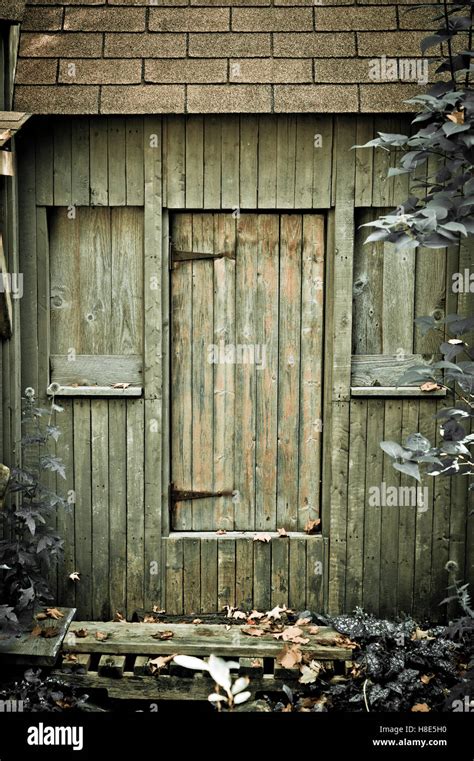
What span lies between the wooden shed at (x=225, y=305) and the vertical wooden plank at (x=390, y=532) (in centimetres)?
1

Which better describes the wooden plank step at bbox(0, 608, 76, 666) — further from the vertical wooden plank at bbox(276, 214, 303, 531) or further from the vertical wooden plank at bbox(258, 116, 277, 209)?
the vertical wooden plank at bbox(258, 116, 277, 209)

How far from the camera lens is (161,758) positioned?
12.5 ft

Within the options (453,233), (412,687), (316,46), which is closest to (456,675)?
(412,687)

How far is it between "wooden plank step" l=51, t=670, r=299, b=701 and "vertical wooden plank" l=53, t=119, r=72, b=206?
2.96m

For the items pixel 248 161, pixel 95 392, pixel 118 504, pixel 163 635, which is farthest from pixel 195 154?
pixel 163 635

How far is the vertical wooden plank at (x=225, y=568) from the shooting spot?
5.53 metres

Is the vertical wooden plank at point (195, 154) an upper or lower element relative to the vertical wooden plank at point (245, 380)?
upper

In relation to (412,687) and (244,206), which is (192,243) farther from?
(412,687)

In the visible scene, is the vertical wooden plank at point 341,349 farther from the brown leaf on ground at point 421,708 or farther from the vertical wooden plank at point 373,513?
the brown leaf on ground at point 421,708

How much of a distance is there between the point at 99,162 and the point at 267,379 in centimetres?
179

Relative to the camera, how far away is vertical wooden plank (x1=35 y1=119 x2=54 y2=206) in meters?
5.31

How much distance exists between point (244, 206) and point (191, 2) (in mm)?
1323

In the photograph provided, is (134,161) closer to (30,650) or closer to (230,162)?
(230,162)

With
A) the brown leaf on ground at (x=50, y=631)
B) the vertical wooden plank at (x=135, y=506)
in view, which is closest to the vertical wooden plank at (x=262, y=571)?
the vertical wooden plank at (x=135, y=506)
